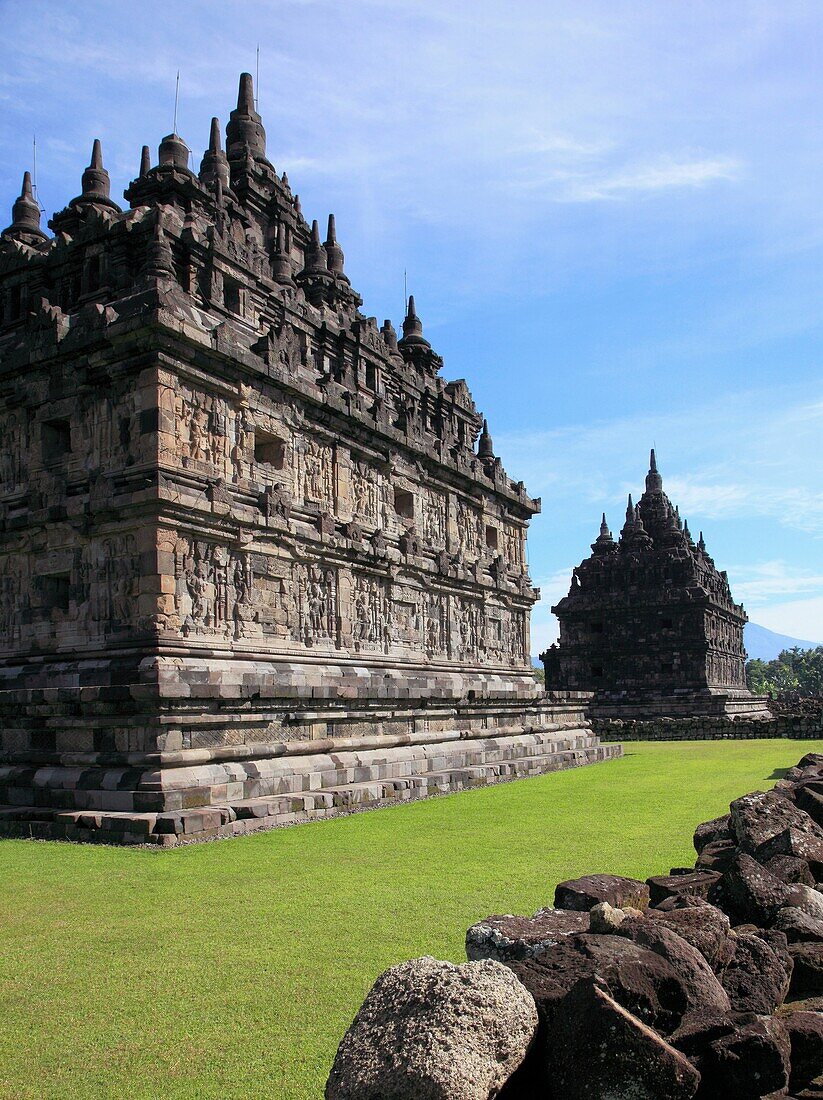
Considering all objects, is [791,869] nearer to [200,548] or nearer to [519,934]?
[519,934]

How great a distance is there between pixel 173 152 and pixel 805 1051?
63.3 feet

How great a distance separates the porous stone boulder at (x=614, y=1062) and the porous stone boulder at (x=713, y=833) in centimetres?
496

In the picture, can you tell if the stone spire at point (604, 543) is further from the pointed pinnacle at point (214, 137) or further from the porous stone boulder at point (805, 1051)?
the porous stone boulder at point (805, 1051)

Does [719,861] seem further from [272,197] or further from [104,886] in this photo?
[272,197]

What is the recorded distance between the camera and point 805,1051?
11.7 ft

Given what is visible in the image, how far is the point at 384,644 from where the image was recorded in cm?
1855

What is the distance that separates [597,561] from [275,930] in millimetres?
45585

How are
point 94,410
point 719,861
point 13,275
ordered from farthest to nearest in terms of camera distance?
point 13,275 → point 94,410 → point 719,861

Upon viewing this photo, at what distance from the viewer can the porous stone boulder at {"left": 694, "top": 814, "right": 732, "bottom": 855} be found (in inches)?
311

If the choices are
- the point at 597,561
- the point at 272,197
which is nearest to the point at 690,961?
the point at 272,197

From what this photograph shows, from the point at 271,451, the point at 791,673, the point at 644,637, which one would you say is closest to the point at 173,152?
the point at 271,451

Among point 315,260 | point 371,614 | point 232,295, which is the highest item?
point 315,260

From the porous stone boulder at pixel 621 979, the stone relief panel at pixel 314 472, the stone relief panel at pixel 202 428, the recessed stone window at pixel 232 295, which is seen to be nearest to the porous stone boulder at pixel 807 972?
the porous stone boulder at pixel 621 979

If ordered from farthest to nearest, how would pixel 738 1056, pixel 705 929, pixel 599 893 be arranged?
pixel 599 893
pixel 705 929
pixel 738 1056
